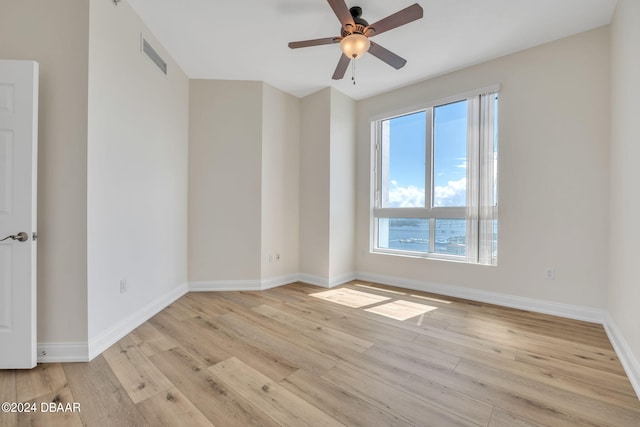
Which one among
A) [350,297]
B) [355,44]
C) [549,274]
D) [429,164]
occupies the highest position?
[355,44]

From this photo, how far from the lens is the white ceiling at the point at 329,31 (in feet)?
7.77

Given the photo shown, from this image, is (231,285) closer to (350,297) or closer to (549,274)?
(350,297)

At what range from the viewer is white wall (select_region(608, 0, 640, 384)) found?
184 centimetres

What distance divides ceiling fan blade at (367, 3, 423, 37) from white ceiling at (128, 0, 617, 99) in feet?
1.36

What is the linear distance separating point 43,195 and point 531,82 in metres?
4.66

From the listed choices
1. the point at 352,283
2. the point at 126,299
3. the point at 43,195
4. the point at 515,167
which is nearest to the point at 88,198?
the point at 43,195

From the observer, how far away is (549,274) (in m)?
2.88

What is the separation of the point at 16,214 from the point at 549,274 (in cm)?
467

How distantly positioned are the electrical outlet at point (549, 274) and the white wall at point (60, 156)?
169 inches

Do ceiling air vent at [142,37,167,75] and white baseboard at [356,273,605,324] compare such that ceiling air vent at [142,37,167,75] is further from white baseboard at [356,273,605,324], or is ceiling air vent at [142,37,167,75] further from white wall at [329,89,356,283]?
white baseboard at [356,273,605,324]

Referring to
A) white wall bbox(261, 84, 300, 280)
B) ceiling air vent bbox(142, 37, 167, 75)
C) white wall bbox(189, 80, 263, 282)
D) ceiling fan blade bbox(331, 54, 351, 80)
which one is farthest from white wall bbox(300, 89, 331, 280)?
ceiling air vent bbox(142, 37, 167, 75)

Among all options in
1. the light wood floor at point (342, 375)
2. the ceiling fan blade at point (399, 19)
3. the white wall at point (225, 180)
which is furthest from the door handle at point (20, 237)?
the ceiling fan blade at point (399, 19)

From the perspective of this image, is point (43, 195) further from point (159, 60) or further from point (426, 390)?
point (426, 390)

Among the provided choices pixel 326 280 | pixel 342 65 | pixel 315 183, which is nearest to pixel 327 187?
pixel 315 183
